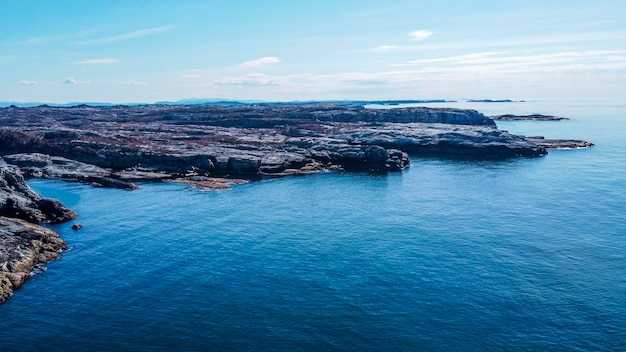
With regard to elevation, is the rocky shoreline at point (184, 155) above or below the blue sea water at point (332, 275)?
above

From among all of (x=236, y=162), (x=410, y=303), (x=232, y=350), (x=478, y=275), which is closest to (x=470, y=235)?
(x=478, y=275)

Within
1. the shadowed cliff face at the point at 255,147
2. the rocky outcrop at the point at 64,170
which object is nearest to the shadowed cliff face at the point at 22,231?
the rocky outcrop at the point at 64,170

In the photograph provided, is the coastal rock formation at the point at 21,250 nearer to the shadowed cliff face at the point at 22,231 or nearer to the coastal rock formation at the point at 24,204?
the shadowed cliff face at the point at 22,231

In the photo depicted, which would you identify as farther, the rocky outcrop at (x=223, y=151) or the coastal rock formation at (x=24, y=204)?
the rocky outcrop at (x=223, y=151)

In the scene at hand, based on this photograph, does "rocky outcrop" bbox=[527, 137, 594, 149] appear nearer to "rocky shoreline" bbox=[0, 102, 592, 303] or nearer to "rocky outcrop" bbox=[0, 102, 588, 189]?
"rocky shoreline" bbox=[0, 102, 592, 303]

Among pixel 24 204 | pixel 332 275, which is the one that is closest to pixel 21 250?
pixel 24 204

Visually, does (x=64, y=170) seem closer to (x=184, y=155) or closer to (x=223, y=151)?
(x=184, y=155)

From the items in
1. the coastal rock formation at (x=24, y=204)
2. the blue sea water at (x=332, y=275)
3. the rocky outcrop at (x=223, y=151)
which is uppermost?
the rocky outcrop at (x=223, y=151)
